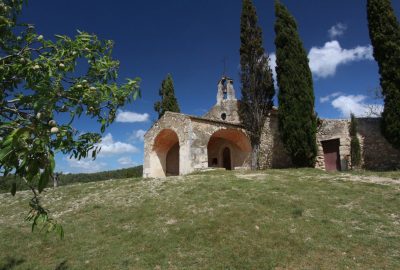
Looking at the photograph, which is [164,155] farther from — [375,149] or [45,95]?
[45,95]

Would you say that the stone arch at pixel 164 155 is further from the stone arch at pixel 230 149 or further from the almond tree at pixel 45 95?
the almond tree at pixel 45 95

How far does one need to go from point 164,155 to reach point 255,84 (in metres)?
8.19

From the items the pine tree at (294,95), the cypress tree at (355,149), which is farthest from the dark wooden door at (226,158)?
the cypress tree at (355,149)

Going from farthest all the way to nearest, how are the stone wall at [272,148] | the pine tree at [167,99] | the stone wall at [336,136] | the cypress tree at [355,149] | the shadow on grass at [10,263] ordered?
the pine tree at [167,99], the stone wall at [272,148], the stone wall at [336,136], the cypress tree at [355,149], the shadow on grass at [10,263]

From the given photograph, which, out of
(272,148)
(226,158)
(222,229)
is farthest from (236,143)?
(222,229)

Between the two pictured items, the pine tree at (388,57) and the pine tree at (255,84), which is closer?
the pine tree at (388,57)

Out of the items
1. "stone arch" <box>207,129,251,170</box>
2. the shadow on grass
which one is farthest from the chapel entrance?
the shadow on grass

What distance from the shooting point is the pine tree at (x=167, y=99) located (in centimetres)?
2752

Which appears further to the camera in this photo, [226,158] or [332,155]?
[226,158]

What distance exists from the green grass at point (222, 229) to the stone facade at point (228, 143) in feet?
21.2

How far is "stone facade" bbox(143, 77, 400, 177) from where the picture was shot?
1750cm

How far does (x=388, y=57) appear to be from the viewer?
15.9 meters

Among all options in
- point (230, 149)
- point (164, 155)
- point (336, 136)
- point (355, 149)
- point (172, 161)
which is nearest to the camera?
point (355, 149)

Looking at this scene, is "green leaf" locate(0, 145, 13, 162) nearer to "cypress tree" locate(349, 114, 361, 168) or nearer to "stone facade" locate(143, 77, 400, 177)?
"stone facade" locate(143, 77, 400, 177)
